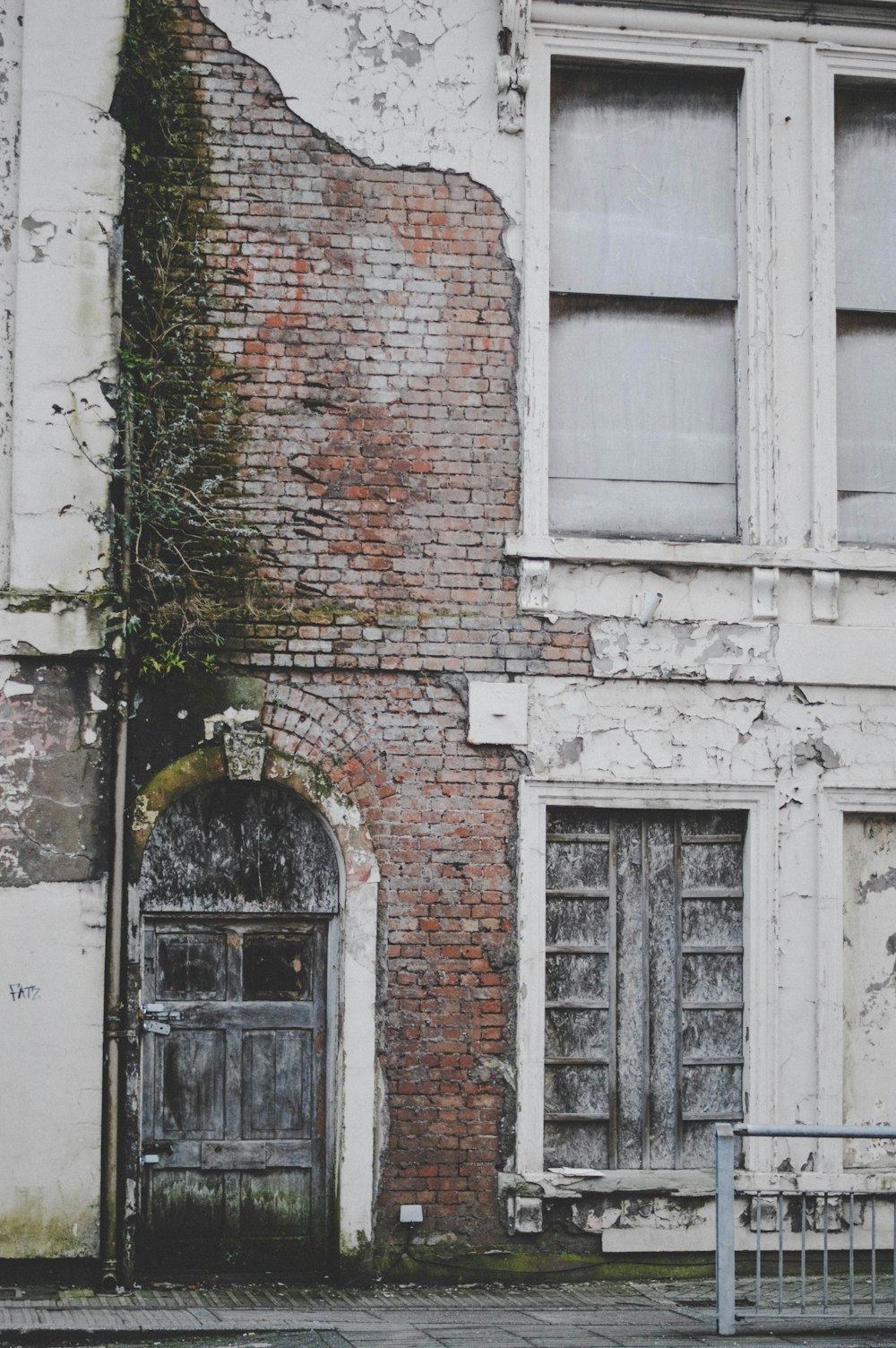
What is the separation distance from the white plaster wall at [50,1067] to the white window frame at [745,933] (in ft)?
7.31

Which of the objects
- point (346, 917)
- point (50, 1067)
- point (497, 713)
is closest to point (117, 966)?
point (50, 1067)

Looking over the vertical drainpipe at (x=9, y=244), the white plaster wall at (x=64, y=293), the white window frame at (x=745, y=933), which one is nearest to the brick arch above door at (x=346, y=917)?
the white window frame at (x=745, y=933)

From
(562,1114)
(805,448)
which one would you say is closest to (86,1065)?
(562,1114)

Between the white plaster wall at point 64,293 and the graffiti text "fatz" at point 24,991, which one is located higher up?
the white plaster wall at point 64,293

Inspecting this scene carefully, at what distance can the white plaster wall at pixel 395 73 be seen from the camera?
857 cm

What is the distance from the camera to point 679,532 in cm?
892

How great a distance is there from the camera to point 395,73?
8648 mm

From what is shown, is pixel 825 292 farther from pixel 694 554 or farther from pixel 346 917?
pixel 346 917

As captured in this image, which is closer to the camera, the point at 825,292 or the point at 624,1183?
the point at 624,1183

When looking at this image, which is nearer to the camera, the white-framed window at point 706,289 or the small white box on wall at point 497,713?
the small white box on wall at point 497,713

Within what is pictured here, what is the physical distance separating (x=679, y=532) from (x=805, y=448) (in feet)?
2.81

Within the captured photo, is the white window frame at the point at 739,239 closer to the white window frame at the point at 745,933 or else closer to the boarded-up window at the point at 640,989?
the white window frame at the point at 745,933

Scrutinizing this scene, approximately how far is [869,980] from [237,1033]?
11.6ft

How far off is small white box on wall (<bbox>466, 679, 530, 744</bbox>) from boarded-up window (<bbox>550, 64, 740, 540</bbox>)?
45.8 inches
